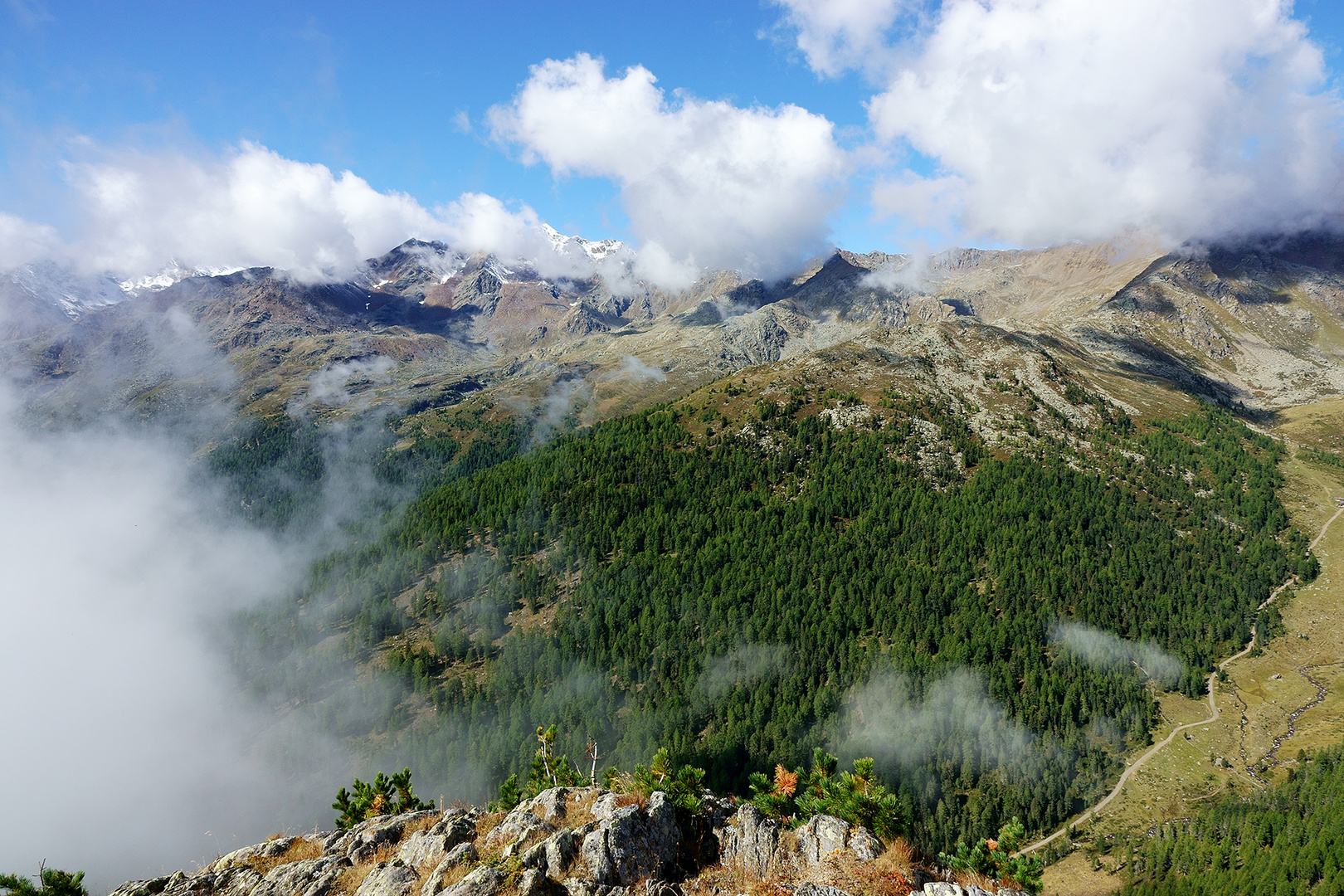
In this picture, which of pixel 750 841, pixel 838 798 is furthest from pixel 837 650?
pixel 750 841

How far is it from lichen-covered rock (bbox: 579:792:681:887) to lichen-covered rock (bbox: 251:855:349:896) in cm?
1493

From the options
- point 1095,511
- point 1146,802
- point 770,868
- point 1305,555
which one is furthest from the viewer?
point 1095,511

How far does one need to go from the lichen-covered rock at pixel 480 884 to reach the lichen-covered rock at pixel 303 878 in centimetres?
938

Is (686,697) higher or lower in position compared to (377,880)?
lower

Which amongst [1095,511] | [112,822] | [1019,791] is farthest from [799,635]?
[112,822]

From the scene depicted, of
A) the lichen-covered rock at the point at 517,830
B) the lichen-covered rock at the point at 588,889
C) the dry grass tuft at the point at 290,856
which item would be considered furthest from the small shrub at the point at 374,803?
the lichen-covered rock at the point at 588,889

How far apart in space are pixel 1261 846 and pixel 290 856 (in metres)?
149

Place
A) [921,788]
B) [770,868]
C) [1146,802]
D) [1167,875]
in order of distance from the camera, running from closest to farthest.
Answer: [770,868], [1167,875], [1146,802], [921,788]

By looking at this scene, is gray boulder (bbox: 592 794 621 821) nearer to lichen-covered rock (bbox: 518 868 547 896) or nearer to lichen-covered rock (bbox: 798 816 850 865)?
lichen-covered rock (bbox: 518 868 547 896)

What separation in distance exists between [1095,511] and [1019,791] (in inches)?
4692

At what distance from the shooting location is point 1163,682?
145125mm

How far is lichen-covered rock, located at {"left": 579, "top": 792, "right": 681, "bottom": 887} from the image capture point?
27172 millimetres

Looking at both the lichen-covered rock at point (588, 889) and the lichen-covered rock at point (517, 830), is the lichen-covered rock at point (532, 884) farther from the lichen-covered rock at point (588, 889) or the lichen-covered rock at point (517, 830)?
the lichen-covered rock at point (517, 830)

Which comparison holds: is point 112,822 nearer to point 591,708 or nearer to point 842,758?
point 591,708
